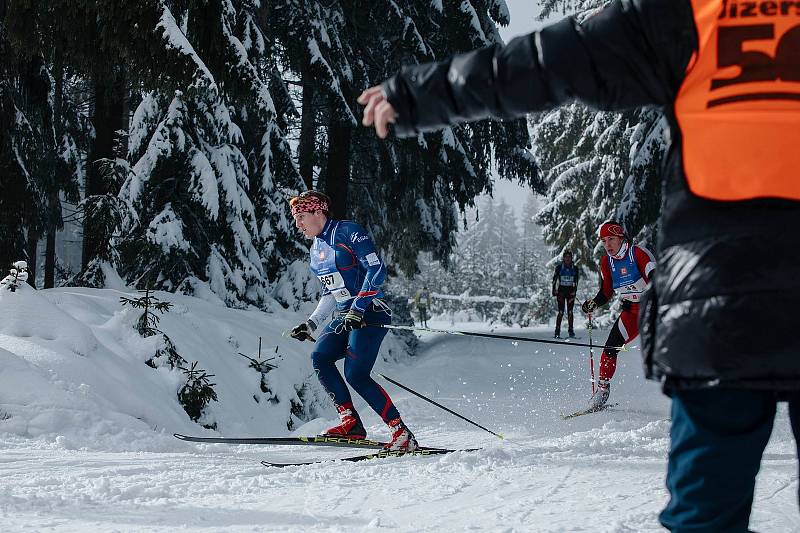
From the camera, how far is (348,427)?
6656mm

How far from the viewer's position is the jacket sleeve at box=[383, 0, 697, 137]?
1.74m

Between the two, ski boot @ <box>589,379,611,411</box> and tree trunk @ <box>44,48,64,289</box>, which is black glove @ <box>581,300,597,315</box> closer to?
ski boot @ <box>589,379,611,411</box>

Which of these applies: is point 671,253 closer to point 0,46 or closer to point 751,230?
point 751,230

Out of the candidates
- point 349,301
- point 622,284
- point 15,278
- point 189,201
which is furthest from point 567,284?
point 15,278

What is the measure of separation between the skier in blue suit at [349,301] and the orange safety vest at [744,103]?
182 inches

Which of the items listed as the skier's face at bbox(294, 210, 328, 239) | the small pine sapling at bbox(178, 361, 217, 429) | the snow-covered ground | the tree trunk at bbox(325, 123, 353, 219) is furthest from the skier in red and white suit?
the tree trunk at bbox(325, 123, 353, 219)

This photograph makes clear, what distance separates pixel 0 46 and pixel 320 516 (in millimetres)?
6337

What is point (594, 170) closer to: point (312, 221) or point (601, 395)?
point (601, 395)

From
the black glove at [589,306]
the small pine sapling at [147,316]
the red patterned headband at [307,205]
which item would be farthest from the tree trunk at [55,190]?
the black glove at [589,306]

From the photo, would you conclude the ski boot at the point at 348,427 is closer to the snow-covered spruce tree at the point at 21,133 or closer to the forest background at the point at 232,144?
the forest background at the point at 232,144

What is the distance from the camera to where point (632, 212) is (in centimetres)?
1758

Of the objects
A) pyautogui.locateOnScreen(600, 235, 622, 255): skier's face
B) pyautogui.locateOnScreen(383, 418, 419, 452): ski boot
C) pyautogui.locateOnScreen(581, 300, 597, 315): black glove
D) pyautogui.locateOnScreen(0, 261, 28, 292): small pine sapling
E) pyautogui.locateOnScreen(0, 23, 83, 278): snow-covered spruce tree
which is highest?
pyautogui.locateOnScreen(0, 23, 83, 278): snow-covered spruce tree

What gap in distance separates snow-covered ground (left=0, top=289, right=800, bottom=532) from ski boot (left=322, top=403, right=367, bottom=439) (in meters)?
0.24

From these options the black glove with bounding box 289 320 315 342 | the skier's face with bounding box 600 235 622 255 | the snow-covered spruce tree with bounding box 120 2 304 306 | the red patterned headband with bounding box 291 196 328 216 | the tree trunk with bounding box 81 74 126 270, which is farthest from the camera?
the tree trunk with bounding box 81 74 126 270
